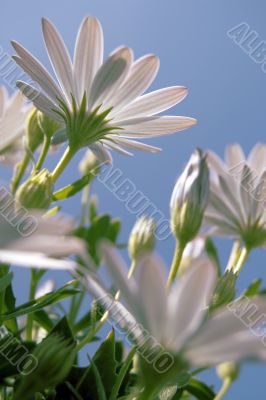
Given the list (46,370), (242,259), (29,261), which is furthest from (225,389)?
(29,261)

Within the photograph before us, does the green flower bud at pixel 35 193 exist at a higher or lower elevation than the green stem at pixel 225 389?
higher

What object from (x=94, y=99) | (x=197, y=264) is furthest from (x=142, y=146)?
(x=197, y=264)

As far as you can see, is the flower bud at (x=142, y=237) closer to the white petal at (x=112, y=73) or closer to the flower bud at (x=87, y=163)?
the white petal at (x=112, y=73)

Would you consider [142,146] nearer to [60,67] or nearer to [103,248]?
[60,67]

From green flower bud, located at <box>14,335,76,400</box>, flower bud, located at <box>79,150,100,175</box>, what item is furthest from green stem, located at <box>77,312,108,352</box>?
flower bud, located at <box>79,150,100,175</box>

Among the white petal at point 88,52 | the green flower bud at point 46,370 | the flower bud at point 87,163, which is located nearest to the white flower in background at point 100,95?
the white petal at point 88,52

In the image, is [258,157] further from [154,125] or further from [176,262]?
[176,262]

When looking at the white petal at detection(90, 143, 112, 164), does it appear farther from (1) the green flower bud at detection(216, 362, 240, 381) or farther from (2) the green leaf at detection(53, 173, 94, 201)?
(1) the green flower bud at detection(216, 362, 240, 381)
